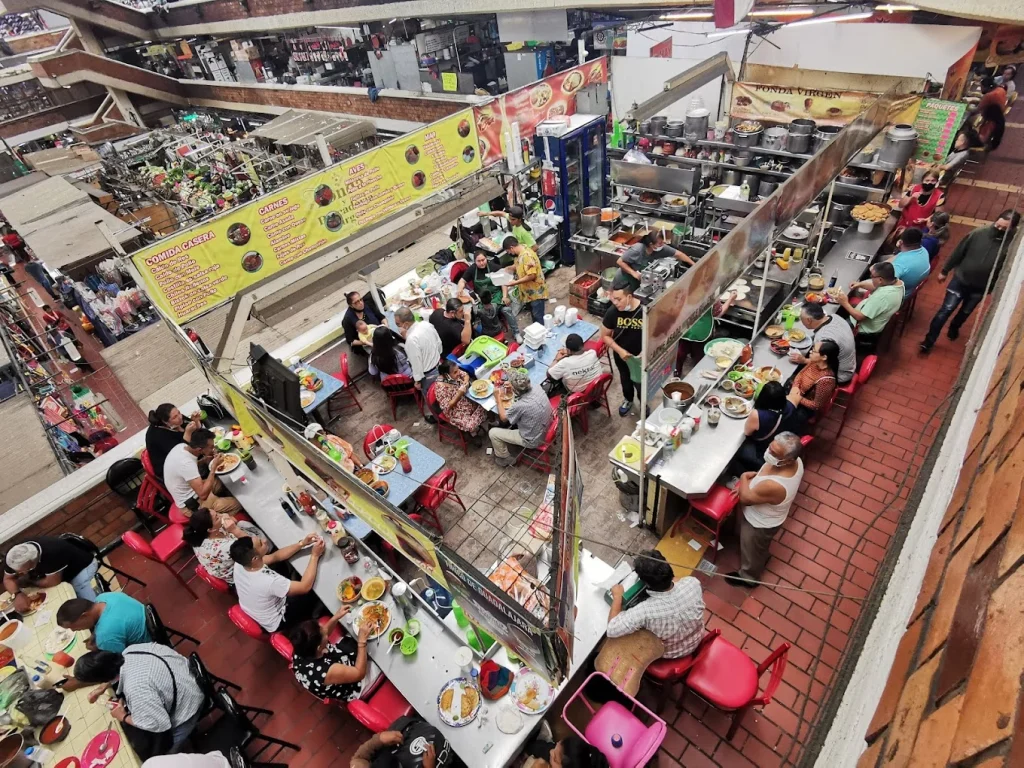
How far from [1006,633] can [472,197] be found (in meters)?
7.01

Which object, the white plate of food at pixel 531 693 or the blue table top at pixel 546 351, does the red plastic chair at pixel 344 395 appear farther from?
A: the white plate of food at pixel 531 693

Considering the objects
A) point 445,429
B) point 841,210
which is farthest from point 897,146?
point 445,429

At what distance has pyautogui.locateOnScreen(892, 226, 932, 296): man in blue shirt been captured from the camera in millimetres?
7047

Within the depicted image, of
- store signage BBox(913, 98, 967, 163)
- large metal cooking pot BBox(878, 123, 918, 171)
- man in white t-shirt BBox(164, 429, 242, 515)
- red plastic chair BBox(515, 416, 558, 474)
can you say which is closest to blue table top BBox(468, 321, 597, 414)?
red plastic chair BBox(515, 416, 558, 474)

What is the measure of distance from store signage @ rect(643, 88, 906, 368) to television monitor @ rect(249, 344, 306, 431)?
13.5 ft

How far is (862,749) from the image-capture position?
1807 millimetres

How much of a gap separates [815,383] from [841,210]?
16.9 ft

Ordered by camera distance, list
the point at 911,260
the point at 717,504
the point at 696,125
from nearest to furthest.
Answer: the point at 717,504
the point at 911,260
the point at 696,125

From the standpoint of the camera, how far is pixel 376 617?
470 centimetres

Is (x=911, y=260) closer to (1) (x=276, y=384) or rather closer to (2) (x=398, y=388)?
(2) (x=398, y=388)

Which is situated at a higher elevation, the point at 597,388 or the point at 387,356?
the point at 387,356

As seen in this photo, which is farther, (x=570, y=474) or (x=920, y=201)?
(x=920, y=201)

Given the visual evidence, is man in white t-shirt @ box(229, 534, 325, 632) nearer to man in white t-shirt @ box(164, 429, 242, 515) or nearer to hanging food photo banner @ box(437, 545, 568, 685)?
man in white t-shirt @ box(164, 429, 242, 515)

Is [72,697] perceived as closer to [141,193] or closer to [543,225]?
[543,225]
